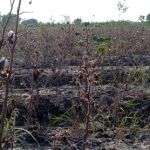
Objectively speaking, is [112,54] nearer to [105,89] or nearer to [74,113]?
[105,89]

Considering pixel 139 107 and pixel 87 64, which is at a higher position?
pixel 87 64

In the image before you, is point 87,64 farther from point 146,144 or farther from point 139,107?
point 139,107

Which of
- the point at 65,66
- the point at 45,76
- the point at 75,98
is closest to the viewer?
the point at 75,98

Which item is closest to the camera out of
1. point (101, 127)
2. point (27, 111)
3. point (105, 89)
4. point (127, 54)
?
point (101, 127)

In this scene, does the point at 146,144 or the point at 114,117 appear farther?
the point at 114,117

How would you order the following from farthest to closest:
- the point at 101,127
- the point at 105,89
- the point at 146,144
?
1. the point at 105,89
2. the point at 101,127
3. the point at 146,144

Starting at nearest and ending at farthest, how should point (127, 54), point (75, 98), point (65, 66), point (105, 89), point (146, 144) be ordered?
point (146, 144) < point (75, 98) < point (105, 89) < point (65, 66) < point (127, 54)

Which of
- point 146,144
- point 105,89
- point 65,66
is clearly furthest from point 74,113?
point 65,66

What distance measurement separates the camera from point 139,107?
5555 mm

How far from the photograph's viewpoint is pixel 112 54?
929 cm

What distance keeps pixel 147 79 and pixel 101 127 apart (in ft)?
7.51

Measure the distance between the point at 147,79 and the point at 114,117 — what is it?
201 centimetres

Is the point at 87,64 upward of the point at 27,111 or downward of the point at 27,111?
upward

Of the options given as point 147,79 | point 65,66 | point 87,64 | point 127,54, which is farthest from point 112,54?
point 87,64
